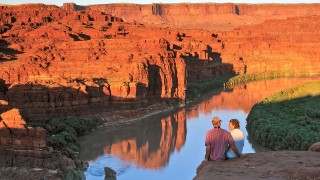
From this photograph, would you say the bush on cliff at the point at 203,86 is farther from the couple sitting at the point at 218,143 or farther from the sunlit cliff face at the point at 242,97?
the couple sitting at the point at 218,143

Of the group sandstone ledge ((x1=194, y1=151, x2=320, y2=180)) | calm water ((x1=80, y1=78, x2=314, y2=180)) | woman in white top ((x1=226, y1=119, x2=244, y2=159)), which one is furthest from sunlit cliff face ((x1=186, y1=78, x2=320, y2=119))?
sandstone ledge ((x1=194, y1=151, x2=320, y2=180))

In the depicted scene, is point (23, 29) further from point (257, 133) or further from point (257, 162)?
point (257, 162)

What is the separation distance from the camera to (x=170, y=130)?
3578 centimetres

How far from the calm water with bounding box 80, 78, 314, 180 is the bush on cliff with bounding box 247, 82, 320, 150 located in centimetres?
98

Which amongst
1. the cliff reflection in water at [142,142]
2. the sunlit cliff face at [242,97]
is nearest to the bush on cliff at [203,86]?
the sunlit cliff face at [242,97]

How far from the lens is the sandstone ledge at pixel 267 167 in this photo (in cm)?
865

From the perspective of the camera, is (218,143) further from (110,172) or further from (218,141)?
(110,172)

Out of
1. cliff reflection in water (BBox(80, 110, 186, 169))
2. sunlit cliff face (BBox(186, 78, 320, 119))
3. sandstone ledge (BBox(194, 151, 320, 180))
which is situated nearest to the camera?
sandstone ledge (BBox(194, 151, 320, 180))

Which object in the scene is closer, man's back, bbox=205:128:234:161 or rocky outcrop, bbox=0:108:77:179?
man's back, bbox=205:128:234:161

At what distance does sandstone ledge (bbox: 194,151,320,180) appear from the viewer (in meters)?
8.65

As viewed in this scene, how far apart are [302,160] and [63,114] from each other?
25.6 meters

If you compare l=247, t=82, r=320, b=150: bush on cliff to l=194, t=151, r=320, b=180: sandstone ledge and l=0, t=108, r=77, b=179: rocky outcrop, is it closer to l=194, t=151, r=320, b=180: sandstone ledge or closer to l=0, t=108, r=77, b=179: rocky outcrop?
l=0, t=108, r=77, b=179: rocky outcrop

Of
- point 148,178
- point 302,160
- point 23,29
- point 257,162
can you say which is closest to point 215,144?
point 257,162

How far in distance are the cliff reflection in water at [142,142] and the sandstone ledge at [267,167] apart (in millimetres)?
15606
